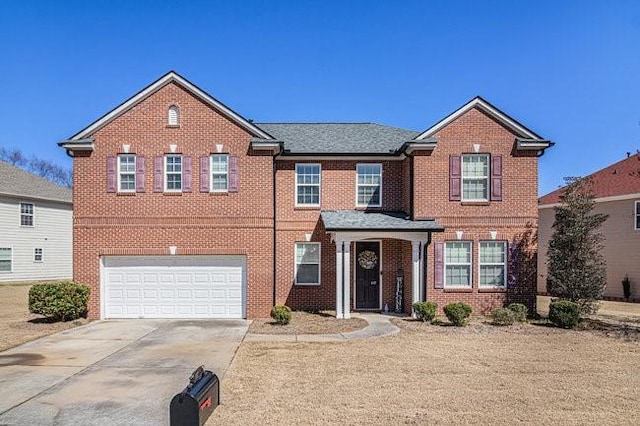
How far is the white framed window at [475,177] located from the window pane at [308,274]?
6.06 metres

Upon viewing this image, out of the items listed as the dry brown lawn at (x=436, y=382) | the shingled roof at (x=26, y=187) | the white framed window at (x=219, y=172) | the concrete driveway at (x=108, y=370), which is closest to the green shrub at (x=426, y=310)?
the dry brown lawn at (x=436, y=382)

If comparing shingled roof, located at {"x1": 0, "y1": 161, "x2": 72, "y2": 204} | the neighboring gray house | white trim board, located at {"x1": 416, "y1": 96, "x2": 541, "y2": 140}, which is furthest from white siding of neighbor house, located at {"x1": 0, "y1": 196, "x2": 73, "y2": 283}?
white trim board, located at {"x1": 416, "y1": 96, "x2": 541, "y2": 140}

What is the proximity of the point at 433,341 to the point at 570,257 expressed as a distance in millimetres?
6613

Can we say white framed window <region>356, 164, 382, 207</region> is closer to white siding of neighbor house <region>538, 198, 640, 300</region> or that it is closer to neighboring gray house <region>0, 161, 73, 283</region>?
white siding of neighbor house <region>538, 198, 640, 300</region>

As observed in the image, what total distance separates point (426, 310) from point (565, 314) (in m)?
4.25

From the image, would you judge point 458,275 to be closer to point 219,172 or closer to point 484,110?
point 484,110

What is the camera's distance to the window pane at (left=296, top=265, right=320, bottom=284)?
16.6 metres

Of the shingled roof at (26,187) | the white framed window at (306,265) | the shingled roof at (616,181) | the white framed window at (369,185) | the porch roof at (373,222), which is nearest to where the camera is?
the porch roof at (373,222)

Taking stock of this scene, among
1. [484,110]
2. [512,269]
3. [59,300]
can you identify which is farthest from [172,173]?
[512,269]

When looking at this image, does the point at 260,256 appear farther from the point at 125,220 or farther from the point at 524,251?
the point at 524,251

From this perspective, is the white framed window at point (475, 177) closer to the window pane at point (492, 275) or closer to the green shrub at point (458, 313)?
the window pane at point (492, 275)

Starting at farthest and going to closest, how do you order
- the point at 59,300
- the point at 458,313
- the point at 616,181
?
the point at 616,181, the point at 59,300, the point at 458,313

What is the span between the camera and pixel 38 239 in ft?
96.1

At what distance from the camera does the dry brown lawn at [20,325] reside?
12197mm
